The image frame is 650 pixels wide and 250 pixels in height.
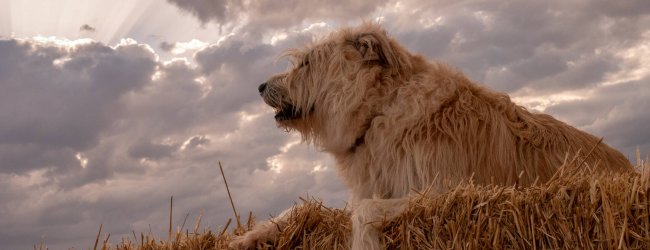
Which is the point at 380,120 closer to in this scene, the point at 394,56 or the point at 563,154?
the point at 394,56

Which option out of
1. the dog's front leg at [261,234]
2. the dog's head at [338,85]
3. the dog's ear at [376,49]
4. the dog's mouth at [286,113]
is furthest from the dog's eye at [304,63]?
the dog's front leg at [261,234]

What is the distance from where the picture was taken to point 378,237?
4.68m

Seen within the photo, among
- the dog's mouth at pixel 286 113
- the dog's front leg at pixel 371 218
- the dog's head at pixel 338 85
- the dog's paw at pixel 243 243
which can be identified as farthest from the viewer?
the dog's mouth at pixel 286 113

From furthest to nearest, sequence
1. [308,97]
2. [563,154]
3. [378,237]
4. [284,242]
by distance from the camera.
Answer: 1. [308,97]
2. [563,154]
3. [284,242]
4. [378,237]

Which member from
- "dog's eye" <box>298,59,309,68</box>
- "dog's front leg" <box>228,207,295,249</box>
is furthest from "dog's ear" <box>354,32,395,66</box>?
"dog's front leg" <box>228,207,295,249</box>

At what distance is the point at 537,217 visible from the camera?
435cm

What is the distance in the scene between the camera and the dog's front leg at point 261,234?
5.09m

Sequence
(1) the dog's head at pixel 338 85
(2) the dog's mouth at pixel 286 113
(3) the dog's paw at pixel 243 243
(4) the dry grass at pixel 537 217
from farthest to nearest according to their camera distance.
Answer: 1. (2) the dog's mouth at pixel 286 113
2. (1) the dog's head at pixel 338 85
3. (3) the dog's paw at pixel 243 243
4. (4) the dry grass at pixel 537 217

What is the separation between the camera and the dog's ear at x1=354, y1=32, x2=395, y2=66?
6324 mm

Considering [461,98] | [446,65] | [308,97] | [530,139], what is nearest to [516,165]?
[530,139]

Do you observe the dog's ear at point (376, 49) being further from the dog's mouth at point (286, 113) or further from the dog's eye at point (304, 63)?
the dog's mouth at point (286, 113)

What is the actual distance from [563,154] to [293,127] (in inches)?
89.8

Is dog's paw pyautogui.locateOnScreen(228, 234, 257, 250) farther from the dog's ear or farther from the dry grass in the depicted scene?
the dog's ear

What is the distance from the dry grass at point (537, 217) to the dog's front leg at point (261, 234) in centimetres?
46
